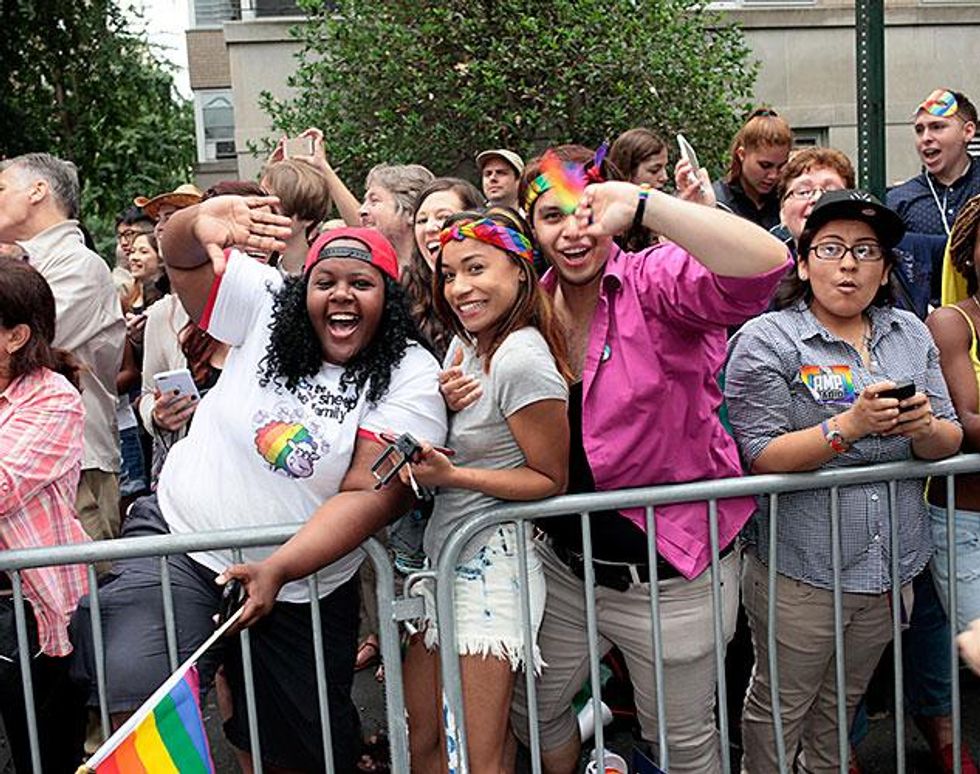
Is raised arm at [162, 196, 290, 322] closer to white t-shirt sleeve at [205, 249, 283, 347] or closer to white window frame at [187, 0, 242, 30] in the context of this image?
white t-shirt sleeve at [205, 249, 283, 347]

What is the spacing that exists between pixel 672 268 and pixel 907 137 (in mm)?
13035

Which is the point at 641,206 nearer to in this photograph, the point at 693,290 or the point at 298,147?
the point at 693,290

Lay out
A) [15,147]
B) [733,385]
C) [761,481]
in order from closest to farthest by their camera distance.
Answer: [761,481] < [733,385] < [15,147]

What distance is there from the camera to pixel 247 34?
563 inches

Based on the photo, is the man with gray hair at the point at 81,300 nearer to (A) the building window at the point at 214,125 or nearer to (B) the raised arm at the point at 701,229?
(B) the raised arm at the point at 701,229

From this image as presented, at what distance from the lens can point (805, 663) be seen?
11.9ft

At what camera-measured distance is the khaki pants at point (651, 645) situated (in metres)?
3.41

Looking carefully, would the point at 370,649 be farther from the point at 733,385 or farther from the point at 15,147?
the point at 15,147

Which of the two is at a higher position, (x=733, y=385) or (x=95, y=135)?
(x=95, y=135)

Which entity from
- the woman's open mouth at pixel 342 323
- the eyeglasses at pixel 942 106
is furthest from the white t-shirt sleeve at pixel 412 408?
the eyeglasses at pixel 942 106

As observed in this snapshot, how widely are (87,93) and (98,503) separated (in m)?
11.1

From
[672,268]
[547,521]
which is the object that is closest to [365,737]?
[547,521]

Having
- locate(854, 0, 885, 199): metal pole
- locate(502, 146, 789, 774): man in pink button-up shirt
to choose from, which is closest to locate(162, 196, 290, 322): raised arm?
locate(502, 146, 789, 774): man in pink button-up shirt

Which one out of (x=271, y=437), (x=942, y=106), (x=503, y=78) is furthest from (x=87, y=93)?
(x=271, y=437)
